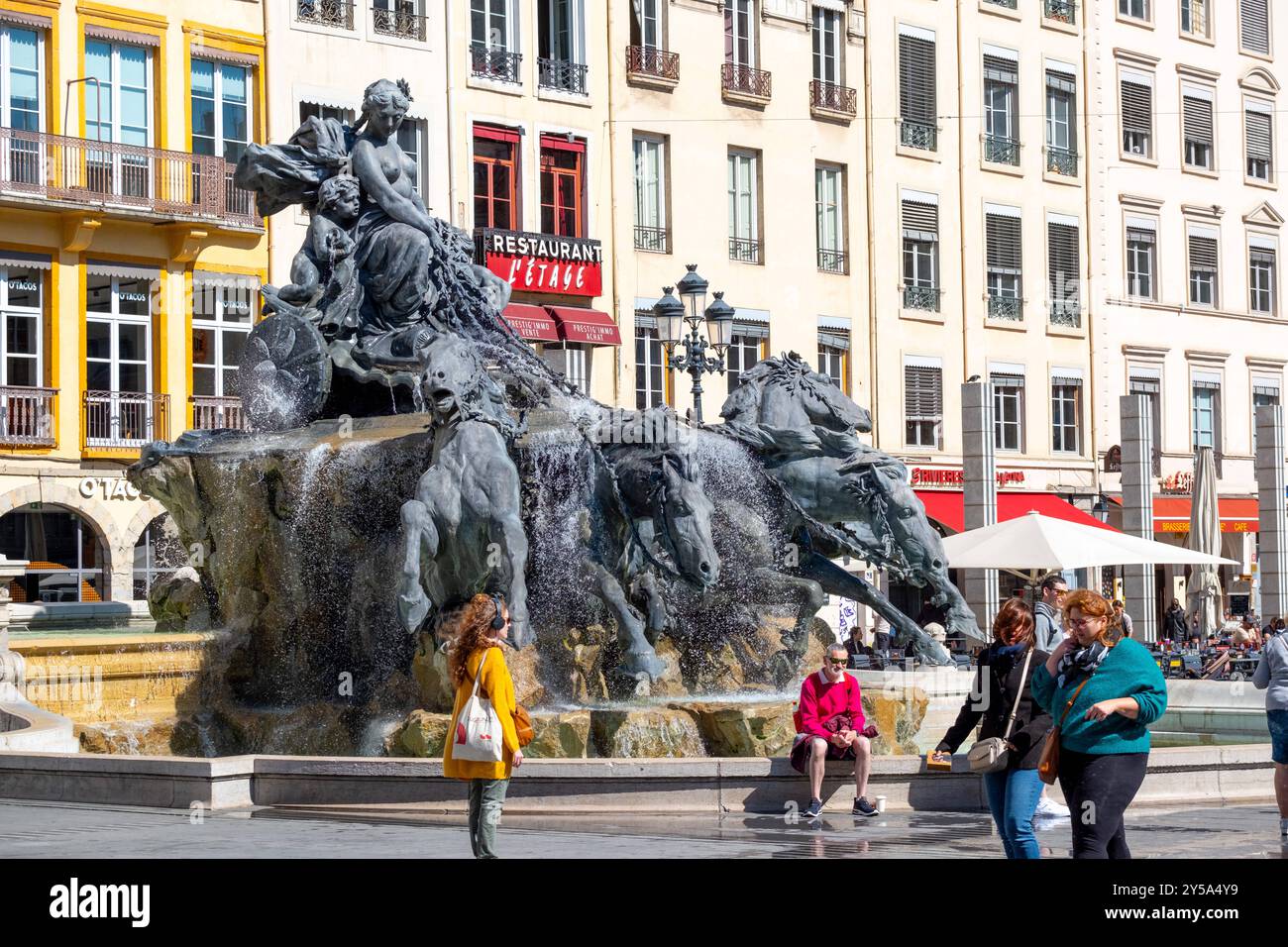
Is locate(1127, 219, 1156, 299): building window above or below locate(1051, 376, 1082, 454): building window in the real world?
above

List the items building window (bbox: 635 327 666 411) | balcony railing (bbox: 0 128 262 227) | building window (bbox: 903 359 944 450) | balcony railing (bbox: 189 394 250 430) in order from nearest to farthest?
balcony railing (bbox: 0 128 262 227) → balcony railing (bbox: 189 394 250 430) → building window (bbox: 635 327 666 411) → building window (bbox: 903 359 944 450)

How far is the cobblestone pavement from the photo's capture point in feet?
35.3

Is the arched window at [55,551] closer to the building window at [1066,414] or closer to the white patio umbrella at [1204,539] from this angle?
the white patio umbrella at [1204,539]

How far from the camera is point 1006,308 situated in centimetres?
4616

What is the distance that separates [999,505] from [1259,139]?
43.2 feet

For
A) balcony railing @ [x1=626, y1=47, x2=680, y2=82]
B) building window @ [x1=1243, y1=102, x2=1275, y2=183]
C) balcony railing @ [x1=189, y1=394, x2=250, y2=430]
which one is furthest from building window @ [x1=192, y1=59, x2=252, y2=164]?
building window @ [x1=1243, y1=102, x2=1275, y2=183]

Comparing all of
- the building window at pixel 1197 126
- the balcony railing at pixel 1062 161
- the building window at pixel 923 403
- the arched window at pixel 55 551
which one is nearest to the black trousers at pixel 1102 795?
the arched window at pixel 55 551

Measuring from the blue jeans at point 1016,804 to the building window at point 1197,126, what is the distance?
42897mm

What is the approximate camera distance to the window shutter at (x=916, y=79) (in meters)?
44.4

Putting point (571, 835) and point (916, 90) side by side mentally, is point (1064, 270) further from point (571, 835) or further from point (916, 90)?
point (571, 835)

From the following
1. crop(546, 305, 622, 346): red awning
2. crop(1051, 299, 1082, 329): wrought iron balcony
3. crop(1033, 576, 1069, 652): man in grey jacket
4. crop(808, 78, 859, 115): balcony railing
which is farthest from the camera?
crop(1051, 299, 1082, 329): wrought iron balcony

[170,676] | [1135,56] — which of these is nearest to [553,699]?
[170,676]

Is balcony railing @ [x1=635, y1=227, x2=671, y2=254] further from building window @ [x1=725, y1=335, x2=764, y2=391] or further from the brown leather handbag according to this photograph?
the brown leather handbag

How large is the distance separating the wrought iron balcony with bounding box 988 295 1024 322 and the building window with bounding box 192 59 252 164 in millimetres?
16937
